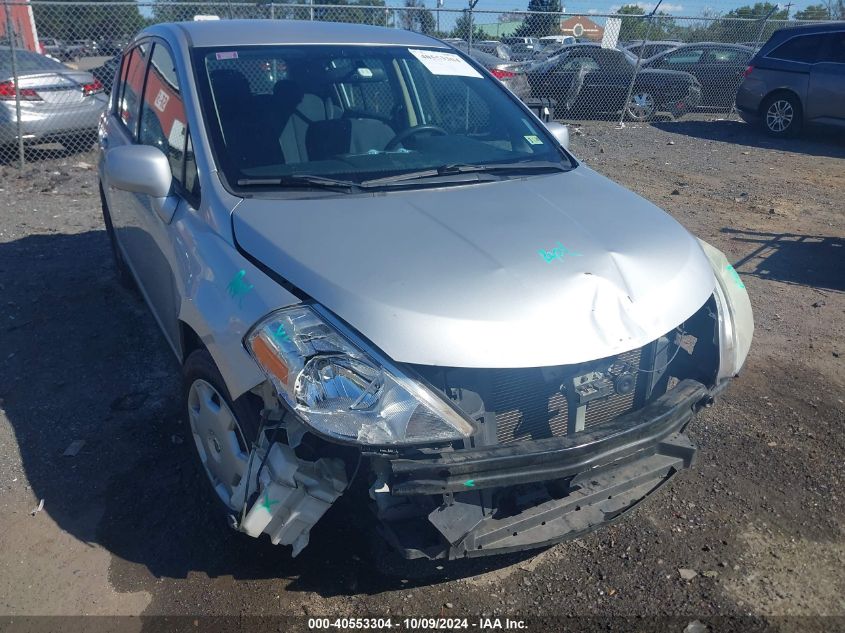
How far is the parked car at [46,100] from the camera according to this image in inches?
346

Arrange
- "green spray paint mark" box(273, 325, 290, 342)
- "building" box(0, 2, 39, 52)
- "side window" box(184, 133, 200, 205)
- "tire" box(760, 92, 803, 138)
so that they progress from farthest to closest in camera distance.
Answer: "building" box(0, 2, 39, 52)
"tire" box(760, 92, 803, 138)
"side window" box(184, 133, 200, 205)
"green spray paint mark" box(273, 325, 290, 342)

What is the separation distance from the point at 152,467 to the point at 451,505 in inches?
71.1

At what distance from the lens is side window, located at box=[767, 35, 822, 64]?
1185cm

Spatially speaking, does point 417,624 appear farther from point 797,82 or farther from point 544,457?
point 797,82

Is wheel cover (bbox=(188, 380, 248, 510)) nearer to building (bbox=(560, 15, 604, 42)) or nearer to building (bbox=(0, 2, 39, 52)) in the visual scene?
building (bbox=(0, 2, 39, 52))

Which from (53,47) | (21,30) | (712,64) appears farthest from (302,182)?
(53,47)

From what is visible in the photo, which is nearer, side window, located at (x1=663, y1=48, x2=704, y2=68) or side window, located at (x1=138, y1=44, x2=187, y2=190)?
side window, located at (x1=138, y1=44, x2=187, y2=190)

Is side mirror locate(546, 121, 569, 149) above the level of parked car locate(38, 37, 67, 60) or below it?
above

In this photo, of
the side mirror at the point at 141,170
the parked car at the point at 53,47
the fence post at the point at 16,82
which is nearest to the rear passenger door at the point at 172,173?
the side mirror at the point at 141,170

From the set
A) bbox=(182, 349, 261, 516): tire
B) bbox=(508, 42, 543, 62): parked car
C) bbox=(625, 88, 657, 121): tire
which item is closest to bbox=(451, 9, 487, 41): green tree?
bbox=(508, 42, 543, 62): parked car

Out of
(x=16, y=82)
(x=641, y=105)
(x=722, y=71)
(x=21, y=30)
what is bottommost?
(x=641, y=105)

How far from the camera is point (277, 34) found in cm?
369

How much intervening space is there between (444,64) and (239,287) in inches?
80.8

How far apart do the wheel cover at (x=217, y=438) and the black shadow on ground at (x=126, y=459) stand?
180mm
